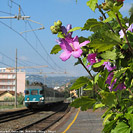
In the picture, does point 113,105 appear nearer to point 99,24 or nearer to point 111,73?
point 111,73

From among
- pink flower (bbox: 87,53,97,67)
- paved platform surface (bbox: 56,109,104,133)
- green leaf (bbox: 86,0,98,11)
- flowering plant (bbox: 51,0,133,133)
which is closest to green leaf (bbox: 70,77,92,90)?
flowering plant (bbox: 51,0,133,133)

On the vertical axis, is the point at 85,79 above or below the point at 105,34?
below

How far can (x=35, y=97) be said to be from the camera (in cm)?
3322

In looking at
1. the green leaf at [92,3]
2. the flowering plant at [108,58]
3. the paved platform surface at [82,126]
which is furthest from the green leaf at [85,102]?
the paved platform surface at [82,126]

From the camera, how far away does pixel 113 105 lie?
169 cm

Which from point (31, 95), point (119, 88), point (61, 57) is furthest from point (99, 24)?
point (31, 95)

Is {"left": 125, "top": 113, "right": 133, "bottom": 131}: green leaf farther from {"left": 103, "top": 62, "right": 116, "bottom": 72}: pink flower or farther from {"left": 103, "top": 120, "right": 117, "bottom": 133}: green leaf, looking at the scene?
{"left": 103, "top": 62, "right": 116, "bottom": 72}: pink flower

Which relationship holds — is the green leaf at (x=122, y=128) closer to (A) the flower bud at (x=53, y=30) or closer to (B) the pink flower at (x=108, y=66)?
(B) the pink flower at (x=108, y=66)

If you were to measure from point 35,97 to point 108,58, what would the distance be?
32.0 metres

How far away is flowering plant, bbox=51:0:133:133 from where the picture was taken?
1.49m

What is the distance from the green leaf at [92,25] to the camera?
160 centimetres

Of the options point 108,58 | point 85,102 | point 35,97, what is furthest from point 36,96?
point 108,58

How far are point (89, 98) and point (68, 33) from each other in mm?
415

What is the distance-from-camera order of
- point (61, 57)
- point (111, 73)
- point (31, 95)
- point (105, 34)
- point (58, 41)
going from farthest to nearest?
point (31, 95), point (111, 73), point (58, 41), point (61, 57), point (105, 34)
